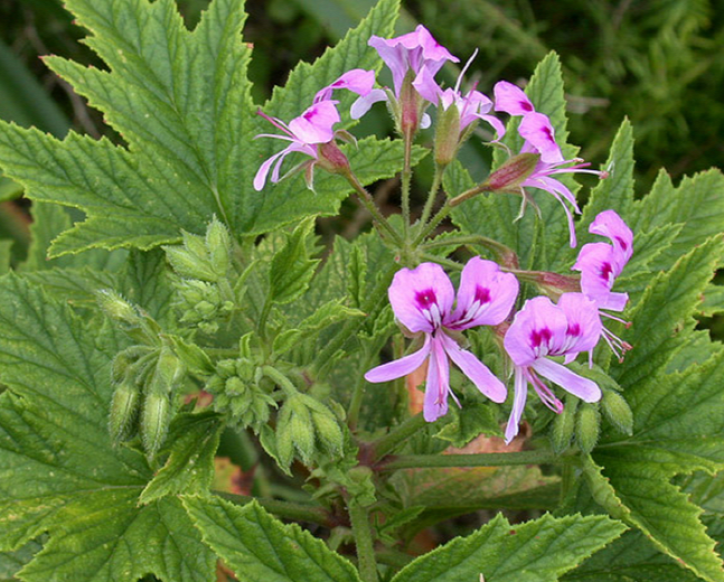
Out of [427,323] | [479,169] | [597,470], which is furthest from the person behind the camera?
[479,169]

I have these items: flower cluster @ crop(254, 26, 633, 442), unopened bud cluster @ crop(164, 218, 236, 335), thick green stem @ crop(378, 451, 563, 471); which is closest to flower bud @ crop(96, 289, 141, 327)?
unopened bud cluster @ crop(164, 218, 236, 335)

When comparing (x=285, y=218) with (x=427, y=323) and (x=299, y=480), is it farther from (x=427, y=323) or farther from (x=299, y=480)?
(x=299, y=480)

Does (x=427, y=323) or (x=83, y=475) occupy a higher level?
(x=427, y=323)

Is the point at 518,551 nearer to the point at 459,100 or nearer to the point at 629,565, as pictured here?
the point at 629,565

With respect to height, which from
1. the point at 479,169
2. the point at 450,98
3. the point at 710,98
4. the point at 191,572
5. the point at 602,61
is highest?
the point at 450,98

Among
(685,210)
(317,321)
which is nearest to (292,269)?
(317,321)

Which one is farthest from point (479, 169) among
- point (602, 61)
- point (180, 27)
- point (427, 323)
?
point (427, 323)

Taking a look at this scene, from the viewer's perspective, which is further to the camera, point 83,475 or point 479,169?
point 479,169
